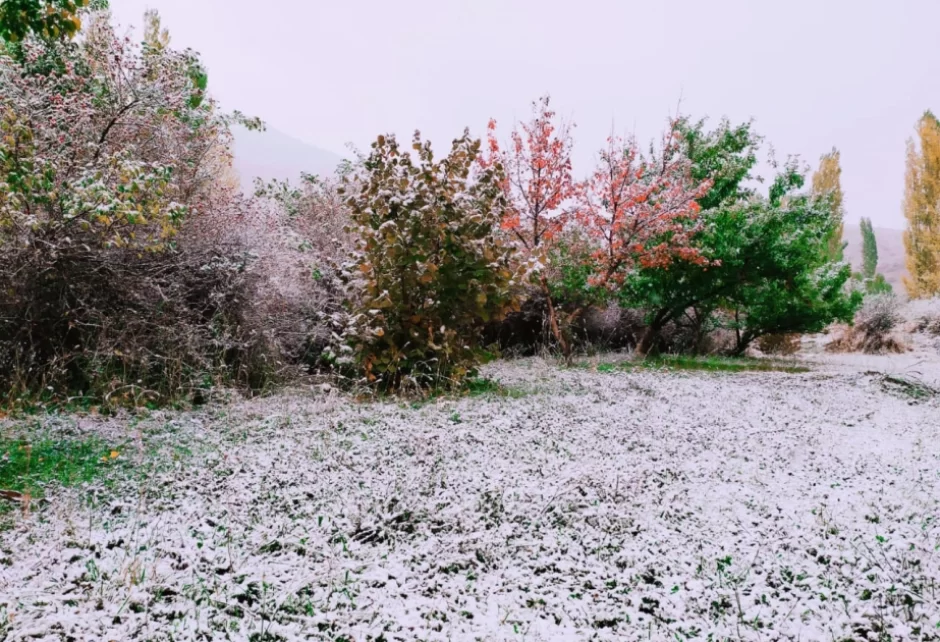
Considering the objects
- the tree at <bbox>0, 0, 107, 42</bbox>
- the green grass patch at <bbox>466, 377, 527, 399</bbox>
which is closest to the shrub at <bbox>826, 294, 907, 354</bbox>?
the green grass patch at <bbox>466, 377, 527, 399</bbox>

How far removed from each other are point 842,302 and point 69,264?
12427mm

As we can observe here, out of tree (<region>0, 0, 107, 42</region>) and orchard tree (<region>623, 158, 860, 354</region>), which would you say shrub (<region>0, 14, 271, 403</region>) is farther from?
orchard tree (<region>623, 158, 860, 354</region>)

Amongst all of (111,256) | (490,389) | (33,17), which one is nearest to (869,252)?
(490,389)

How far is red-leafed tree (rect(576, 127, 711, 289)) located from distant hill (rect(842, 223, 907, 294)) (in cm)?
5893

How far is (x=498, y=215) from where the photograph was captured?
207 inches

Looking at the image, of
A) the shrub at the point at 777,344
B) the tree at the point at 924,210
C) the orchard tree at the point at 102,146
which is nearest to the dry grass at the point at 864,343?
the shrub at the point at 777,344

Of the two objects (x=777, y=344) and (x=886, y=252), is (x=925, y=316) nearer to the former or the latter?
(x=777, y=344)

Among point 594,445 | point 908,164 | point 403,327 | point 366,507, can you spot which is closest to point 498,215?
point 403,327

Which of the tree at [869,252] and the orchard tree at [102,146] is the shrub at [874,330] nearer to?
the orchard tree at [102,146]

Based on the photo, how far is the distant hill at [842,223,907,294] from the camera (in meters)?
57.7

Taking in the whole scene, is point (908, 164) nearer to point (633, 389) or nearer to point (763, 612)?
point (633, 389)

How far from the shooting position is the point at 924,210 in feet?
71.8

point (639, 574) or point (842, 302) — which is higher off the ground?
point (842, 302)

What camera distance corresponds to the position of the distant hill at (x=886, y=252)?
189 feet
